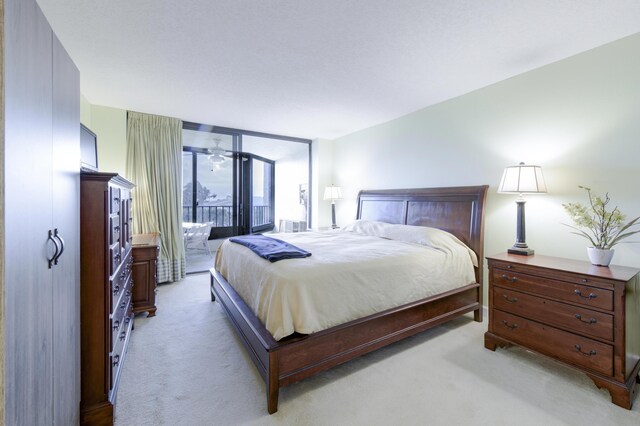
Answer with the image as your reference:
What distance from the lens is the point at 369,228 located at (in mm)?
3906

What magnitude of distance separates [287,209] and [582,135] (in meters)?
5.01

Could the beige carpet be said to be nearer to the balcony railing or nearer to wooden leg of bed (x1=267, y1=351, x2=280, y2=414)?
wooden leg of bed (x1=267, y1=351, x2=280, y2=414)

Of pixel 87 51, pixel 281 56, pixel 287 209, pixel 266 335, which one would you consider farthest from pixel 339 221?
pixel 87 51

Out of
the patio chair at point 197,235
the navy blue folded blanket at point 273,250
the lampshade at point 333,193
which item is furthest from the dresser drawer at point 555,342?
the patio chair at point 197,235

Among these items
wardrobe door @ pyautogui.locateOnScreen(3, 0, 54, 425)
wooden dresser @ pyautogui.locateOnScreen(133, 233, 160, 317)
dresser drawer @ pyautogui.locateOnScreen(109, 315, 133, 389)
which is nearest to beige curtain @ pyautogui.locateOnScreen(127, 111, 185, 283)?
wooden dresser @ pyautogui.locateOnScreen(133, 233, 160, 317)

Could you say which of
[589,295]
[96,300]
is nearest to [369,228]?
[589,295]

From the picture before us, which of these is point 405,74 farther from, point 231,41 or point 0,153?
point 0,153

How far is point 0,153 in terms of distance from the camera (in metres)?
0.73

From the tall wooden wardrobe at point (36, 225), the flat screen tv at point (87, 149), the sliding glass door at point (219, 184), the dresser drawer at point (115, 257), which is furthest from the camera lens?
the sliding glass door at point (219, 184)

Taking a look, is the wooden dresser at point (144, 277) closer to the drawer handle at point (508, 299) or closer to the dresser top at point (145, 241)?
the dresser top at point (145, 241)

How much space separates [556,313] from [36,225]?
300 cm

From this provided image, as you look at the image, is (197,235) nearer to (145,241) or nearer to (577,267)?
(145,241)

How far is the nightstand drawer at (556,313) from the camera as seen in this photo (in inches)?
72.4

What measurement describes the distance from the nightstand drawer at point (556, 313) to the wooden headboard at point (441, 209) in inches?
28.4
